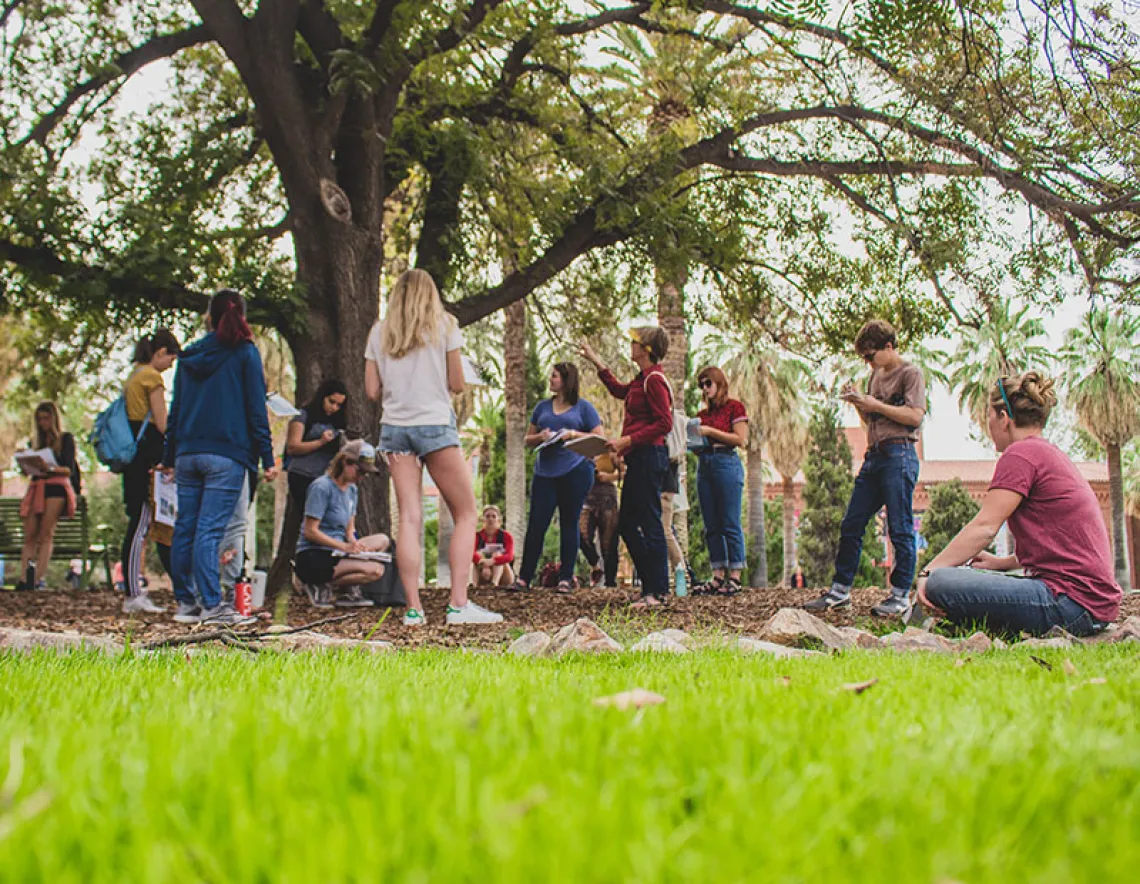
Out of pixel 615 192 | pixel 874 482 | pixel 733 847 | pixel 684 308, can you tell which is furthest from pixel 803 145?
pixel 733 847

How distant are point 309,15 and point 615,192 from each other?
3.56 m

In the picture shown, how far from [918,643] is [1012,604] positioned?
0.75 metres

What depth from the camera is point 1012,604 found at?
532 centimetres

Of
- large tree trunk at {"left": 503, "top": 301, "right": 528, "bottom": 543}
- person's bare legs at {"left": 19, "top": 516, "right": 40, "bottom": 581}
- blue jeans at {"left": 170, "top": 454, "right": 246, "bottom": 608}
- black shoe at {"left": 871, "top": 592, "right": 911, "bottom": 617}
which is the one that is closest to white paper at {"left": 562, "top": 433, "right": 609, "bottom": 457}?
black shoe at {"left": 871, "top": 592, "right": 911, "bottom": 617}

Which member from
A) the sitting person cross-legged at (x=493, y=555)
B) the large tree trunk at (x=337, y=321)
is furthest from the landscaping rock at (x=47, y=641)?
the sitting person cross-legged at (x=493, y=555)

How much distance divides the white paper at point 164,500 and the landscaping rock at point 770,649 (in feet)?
16.5

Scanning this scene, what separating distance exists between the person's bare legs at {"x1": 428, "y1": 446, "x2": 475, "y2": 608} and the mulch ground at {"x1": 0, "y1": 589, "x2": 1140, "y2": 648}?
47 cm

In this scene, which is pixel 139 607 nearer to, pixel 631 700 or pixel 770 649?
pixel 770 649

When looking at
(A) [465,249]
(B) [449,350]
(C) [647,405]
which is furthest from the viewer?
(A) [465,249]

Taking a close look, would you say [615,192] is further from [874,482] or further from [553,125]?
[874,482]

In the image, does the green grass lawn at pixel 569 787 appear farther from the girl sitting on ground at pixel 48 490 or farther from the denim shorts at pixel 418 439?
the girl sitting on ground at pixel 48 490

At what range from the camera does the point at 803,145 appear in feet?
37.1

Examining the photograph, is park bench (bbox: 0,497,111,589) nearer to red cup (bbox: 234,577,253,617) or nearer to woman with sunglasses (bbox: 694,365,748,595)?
red cup (bbox: 234,577,253,617)

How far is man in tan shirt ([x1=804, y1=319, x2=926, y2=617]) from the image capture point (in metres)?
7.33
